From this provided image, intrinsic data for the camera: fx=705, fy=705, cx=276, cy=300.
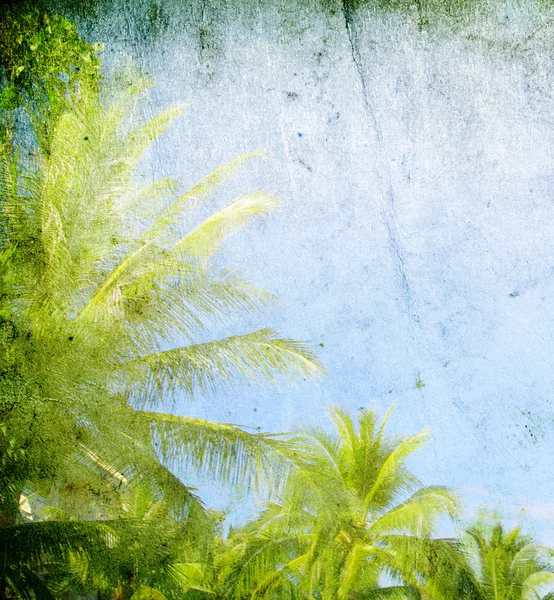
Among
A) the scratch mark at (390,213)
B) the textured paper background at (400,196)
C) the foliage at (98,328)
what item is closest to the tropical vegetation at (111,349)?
the foliage at (98,328)

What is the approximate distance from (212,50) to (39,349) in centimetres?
228

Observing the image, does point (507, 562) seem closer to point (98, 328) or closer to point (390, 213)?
point (390, 213)

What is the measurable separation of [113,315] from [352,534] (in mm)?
3188

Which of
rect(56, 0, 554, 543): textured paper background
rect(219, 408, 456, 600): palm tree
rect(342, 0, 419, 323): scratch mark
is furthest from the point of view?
rect(219, 408, 456, 600): palm tree

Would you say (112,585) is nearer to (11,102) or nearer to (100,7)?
(11,102)

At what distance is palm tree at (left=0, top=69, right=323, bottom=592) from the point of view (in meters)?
4.08

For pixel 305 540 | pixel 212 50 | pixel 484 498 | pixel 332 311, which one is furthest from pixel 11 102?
pixel 484 498

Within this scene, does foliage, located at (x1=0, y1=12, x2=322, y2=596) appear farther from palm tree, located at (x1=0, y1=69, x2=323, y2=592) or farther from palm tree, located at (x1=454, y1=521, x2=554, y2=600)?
palm tree, located at (x1=454, y1=521, x2=554, y2=600)

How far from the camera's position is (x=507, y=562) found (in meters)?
5.79

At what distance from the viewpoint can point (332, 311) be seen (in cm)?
530

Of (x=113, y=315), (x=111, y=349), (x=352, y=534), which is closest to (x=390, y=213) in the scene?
(x=113, y=315)

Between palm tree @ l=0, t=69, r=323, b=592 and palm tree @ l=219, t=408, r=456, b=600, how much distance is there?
77 centimetres

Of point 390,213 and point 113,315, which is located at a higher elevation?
point 390,213

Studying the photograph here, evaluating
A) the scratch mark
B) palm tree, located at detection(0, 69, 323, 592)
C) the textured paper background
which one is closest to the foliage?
palm tree, located at detection(0, 69, 323, 592)
